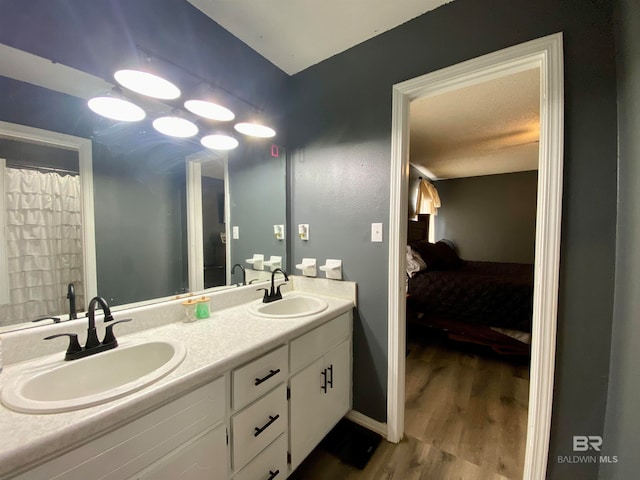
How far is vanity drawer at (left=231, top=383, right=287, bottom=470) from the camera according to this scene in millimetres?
912

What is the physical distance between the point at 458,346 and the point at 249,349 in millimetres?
2535

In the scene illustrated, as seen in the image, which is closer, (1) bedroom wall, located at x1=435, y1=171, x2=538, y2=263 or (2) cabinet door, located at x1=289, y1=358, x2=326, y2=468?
(2) cabinet door, located at x1=289, y1=358, x2=326, y2=468

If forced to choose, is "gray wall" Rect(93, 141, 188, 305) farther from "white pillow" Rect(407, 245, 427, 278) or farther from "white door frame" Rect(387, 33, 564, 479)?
"white pillow" Rect(407, 245, 427, 278)

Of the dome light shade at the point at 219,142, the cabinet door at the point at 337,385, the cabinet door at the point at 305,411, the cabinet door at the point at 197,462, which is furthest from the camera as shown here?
the dome light shade at the point at 219,142

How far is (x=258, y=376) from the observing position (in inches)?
38.6

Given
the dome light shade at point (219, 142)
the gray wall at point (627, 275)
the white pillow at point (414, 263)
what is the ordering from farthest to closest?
the white pillow at point (414, 263) < the dome light shade at point (219, 142) < the gray wall at point (627, 275)

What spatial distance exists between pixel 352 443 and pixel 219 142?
2.00 meters

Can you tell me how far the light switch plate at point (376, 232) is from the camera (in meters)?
1.47

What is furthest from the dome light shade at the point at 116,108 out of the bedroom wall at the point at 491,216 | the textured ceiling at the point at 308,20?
the bedroom wall at the point at 491,216

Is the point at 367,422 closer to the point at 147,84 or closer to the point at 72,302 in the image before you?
the point at 72,302

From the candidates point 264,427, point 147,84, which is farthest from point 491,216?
point 147,84

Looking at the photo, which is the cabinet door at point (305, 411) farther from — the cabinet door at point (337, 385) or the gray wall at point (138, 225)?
the gray wall at point (138, 225)

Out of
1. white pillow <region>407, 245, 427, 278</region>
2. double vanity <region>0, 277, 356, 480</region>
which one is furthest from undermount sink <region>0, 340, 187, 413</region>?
white pillow <region>407, 245, 427, 278</region>

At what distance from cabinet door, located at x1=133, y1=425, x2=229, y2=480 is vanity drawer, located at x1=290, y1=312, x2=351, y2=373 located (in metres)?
0.39
